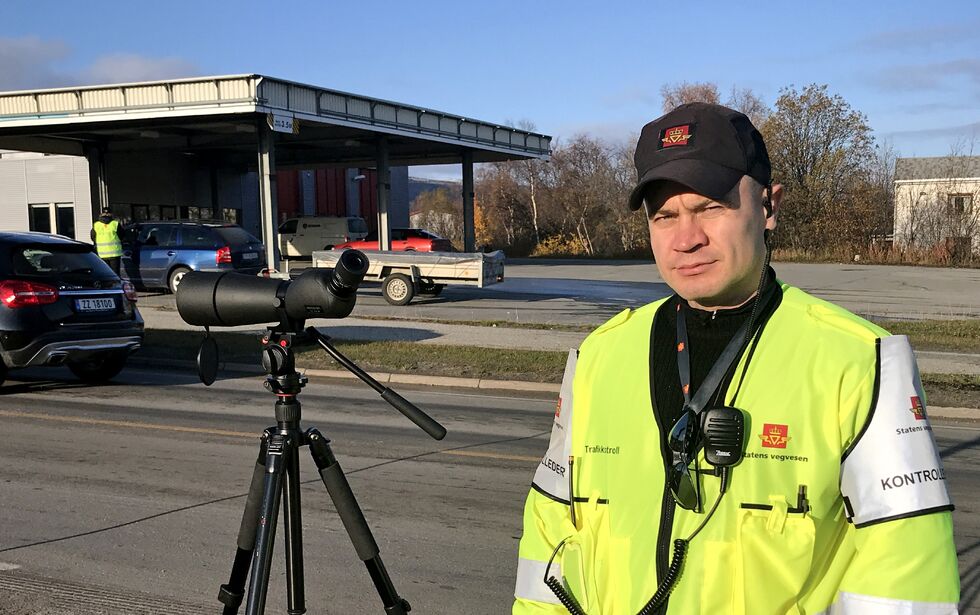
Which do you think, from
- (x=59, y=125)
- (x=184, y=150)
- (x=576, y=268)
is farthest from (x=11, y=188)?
(x=576, y=268)

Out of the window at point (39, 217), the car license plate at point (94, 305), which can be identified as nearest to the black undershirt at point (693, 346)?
the car license plate at point (94, 305)

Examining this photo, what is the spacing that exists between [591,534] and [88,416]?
7647mm

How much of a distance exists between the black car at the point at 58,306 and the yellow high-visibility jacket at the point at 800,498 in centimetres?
871

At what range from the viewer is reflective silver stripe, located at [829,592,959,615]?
4.50 ft

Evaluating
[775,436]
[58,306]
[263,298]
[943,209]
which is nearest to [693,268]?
[775,436]

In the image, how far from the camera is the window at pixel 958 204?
40188mm

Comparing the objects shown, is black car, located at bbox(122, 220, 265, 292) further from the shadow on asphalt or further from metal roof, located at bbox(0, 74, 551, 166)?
the shadow on asphalt

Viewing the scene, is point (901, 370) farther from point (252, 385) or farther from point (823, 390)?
point (252, 385)

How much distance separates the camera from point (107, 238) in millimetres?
17859

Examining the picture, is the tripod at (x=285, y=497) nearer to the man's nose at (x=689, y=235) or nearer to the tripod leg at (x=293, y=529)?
the tripod leg at (x=293, y=529)

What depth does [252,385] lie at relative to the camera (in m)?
10.1

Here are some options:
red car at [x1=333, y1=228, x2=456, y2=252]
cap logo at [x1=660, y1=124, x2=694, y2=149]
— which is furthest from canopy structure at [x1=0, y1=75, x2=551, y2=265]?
cap logo at [x1=660, y1=124, x2=694, y2=149]

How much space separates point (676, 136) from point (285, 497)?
1.70 meters

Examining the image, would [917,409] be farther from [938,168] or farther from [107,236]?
[938,168]
